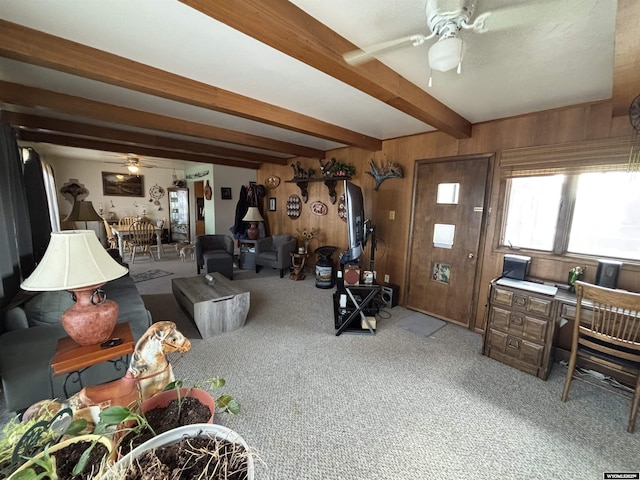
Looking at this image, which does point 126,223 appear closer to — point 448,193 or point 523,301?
point 448,193

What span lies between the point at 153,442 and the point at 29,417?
0.68 m

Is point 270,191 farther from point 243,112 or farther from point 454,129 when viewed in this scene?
point 454,129

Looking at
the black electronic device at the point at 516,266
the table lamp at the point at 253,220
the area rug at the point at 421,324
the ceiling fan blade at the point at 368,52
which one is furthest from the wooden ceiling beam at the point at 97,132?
the black electronic device at the point at 516,266

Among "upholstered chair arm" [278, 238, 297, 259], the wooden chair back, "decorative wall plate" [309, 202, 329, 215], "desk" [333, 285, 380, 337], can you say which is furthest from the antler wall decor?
the wooden chair back

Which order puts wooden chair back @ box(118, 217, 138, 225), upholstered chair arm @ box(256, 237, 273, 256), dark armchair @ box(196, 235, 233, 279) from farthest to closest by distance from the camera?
wooden chair back @ box(118, 217, 138, 225), upholstered chair arm @ box(256, 237, 273, 256), dark armchair @ box(196, 235, 233, 279)

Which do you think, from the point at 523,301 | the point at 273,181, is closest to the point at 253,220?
the point at 273,181

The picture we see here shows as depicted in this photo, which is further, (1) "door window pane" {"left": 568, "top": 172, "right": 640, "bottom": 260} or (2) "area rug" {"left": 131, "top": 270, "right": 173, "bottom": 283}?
(2) "area rug" {"left": 131, "top": 270, "right": 173, "bottom": 283}

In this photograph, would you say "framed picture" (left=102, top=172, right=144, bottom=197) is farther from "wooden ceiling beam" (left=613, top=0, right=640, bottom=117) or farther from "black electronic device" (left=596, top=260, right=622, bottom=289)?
"black electronic device" (left=596, top=260, right=622, bottom=289)

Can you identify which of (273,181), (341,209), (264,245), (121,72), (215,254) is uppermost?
(121,72)

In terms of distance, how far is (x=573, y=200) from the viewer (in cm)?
243

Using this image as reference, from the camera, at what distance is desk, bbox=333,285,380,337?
9.63 feet

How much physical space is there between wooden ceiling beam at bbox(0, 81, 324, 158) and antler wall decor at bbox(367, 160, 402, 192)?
1.70 metres

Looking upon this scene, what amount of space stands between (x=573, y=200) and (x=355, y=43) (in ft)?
8.24

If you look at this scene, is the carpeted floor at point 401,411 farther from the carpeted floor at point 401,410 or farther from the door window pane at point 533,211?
the door window pane at point 533,211
